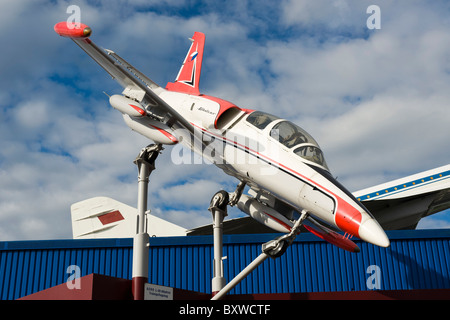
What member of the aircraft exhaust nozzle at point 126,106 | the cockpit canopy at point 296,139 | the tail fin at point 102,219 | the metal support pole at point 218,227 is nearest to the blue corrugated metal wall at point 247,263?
the tail fin at point 102,219

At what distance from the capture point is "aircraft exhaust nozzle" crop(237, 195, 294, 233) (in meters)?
10.0

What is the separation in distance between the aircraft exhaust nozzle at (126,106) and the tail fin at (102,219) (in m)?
12.3

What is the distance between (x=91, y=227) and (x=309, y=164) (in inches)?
628

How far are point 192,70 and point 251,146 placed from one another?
369 centimetres

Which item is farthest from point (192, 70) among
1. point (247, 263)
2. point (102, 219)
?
point (102, 219)

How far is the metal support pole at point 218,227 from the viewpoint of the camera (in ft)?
34.0

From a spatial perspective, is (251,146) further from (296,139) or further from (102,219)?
(102,219)

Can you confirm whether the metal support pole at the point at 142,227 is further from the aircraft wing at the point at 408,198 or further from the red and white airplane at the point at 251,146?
the aircraft wing at the point at 408,198

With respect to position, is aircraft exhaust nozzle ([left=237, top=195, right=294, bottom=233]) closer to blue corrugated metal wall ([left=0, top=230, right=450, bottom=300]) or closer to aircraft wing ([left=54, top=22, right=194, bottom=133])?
aircraft wing ([left=54, top=22, right=194, bottom=133])

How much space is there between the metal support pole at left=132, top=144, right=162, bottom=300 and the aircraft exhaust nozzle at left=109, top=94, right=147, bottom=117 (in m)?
0.97

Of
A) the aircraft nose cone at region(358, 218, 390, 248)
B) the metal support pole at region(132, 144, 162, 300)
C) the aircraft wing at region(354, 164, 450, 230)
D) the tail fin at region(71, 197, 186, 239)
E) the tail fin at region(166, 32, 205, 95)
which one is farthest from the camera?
the aircraft wing at region(354, 164, 450, 230)

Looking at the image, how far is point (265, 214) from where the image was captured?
10.2 m

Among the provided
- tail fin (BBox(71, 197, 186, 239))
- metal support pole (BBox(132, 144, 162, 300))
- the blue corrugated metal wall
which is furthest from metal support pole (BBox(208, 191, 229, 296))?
tail fin (BBox(71, 197, 186, 239))
